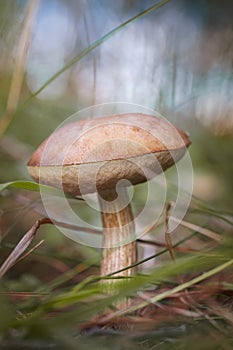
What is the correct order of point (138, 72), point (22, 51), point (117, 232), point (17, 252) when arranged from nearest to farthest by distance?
point (17, 252)
point (117, 232)
point (22, 51)
point (138, 72)

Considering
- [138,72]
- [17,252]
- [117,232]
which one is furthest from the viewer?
[138,72]

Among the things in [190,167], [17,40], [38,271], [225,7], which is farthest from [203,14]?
[38,271]

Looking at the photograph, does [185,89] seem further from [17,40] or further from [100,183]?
[100,183]

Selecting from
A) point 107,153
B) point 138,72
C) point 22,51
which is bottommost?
point 107,153

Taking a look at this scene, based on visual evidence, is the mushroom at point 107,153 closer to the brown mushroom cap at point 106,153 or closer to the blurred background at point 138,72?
the brown mushroom cap at point 106,153

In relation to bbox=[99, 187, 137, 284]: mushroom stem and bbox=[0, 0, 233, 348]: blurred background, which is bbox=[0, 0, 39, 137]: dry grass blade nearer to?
bbox=[0, 0, 233, 348]: blurred background

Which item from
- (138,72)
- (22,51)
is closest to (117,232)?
(22,51)

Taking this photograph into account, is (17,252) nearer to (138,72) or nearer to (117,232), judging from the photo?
(117,232)
